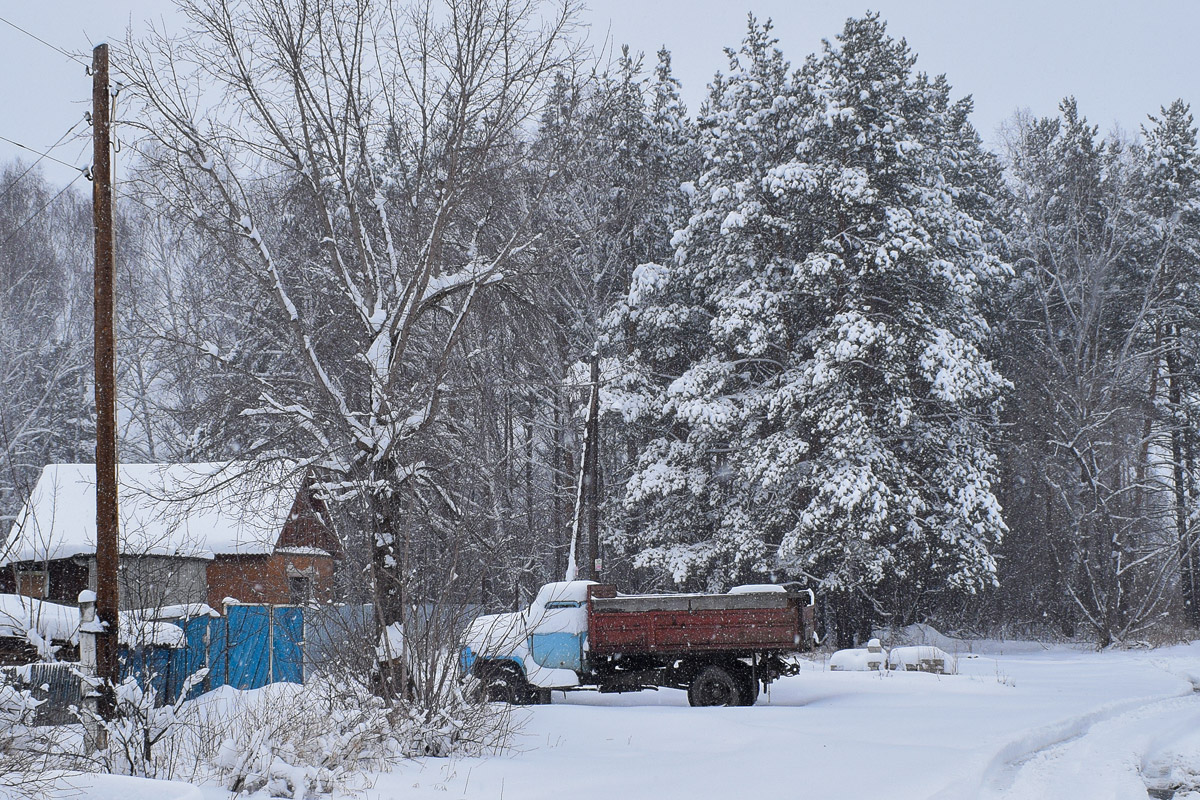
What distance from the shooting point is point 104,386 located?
11352 millimetres

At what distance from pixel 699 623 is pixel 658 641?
79 centimetres

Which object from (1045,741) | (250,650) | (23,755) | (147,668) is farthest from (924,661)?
(23,755)

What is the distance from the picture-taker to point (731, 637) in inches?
695

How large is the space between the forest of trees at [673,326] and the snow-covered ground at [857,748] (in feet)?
8.36

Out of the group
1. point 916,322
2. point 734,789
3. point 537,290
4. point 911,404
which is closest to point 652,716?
point 734,789

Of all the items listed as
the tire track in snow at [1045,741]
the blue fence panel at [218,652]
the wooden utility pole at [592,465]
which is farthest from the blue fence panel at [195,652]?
the wooden utility pole at [592,465]

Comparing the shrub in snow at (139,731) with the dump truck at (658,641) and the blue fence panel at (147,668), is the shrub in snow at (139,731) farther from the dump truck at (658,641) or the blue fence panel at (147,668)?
the dump truck at (658,641)

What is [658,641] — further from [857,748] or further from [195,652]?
[195,652]

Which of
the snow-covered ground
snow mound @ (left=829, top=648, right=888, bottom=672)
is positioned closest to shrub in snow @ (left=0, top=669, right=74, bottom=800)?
the snow-covered ground

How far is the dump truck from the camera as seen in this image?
57.8 ft

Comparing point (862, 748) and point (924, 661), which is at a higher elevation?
point (862, 748)

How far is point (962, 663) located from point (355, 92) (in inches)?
741

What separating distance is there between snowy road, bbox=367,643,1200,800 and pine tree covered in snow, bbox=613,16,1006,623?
7.93 m

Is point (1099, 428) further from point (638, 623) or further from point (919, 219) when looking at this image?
point (638, 623)
